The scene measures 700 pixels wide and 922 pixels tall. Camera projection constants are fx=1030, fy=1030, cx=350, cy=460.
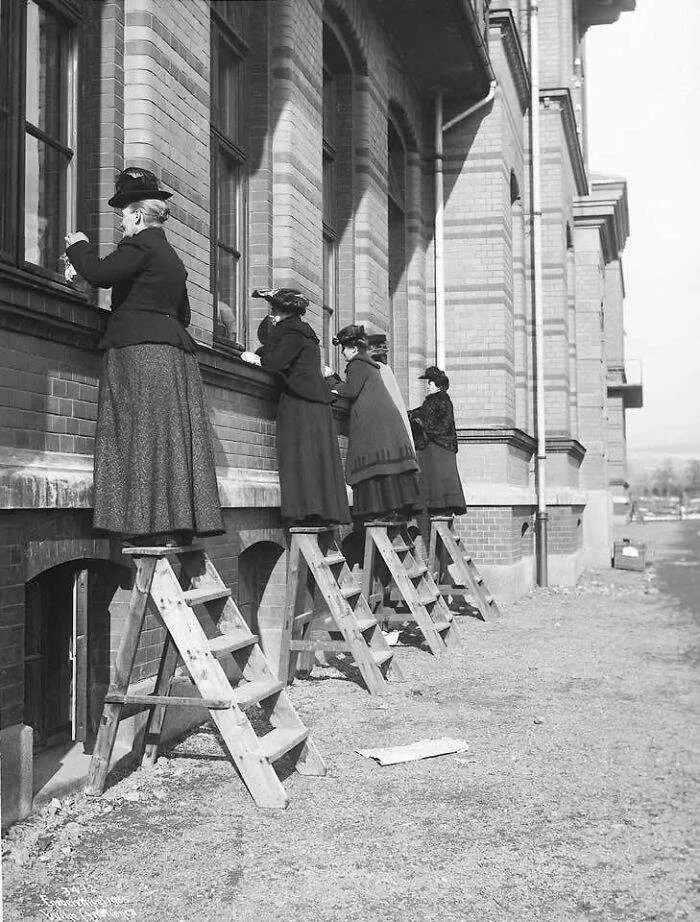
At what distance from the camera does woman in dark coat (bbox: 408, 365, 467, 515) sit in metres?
10.8

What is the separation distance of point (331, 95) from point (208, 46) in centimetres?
406

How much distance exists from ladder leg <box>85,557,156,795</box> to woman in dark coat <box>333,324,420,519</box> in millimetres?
4058

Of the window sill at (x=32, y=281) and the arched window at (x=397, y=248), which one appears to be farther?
the arched window at (x=397, y=248)

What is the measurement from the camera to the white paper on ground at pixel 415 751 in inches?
205

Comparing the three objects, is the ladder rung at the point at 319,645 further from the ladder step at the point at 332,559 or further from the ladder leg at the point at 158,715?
the ladder leg at the point at 158,715

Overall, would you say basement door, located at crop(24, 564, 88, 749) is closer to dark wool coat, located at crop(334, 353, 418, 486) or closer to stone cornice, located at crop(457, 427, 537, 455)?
dark wool coat, located at crop(334, 353, 418, 486)

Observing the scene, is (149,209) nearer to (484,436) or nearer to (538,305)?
(484,436)

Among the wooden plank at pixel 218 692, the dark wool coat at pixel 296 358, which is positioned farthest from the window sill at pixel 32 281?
the dark wool coat at pixel 296 358

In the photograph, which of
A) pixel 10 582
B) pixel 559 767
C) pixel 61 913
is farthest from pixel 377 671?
pixel 61 913

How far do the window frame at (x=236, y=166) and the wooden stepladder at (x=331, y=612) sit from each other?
1635mm

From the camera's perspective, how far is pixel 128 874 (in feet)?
11.9

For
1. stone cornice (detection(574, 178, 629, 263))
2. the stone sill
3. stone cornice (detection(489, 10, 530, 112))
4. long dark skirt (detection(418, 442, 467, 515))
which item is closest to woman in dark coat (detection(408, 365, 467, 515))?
long dark skirt (detection(418, 442, 467, 515))

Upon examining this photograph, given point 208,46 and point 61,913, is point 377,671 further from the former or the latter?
point 208,46

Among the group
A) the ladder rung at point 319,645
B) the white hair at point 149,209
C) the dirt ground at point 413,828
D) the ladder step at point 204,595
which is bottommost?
the dirt ground at point 413,828
